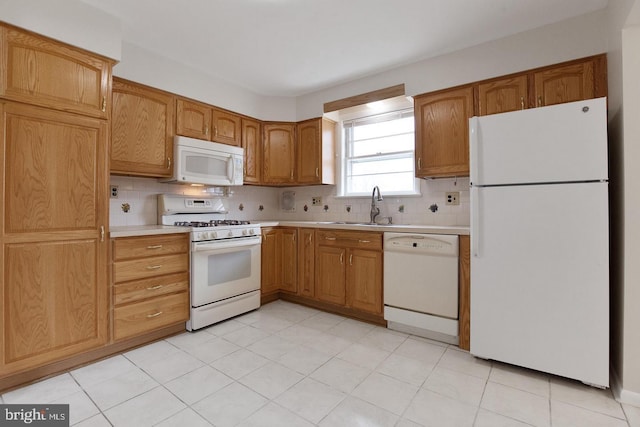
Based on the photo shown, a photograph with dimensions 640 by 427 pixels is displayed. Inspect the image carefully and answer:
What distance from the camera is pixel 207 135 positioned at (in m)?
3.18

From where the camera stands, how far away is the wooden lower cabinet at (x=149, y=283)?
7.38 ft

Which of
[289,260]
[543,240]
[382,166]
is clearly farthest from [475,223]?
[289,260]

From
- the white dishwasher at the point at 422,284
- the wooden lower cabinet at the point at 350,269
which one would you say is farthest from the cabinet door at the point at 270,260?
the white dishwasher at the point at 422,284

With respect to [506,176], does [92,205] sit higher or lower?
lower

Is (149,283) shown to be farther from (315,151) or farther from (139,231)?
(315,151)

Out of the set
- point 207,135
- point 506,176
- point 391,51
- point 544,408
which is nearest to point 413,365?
point 544,408

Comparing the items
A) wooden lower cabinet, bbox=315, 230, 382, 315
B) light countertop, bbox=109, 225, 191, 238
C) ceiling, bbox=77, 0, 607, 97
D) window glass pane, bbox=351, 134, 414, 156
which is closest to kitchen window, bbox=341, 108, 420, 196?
window glass pane, bbox=351, 134, 414, 156

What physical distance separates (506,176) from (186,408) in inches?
93.5

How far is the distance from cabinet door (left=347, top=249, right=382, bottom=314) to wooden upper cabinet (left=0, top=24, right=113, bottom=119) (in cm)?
233

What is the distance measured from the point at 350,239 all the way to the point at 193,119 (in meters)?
1.96

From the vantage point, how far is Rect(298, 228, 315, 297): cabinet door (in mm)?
3279

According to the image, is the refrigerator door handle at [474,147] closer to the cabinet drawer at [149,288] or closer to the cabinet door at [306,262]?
the cabinet door at [306,262]

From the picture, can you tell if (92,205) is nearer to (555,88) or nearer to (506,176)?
(506,176)

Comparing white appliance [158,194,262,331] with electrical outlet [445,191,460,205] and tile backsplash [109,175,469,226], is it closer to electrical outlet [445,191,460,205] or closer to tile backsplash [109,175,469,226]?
tile backsplash [109,175,469,226]
